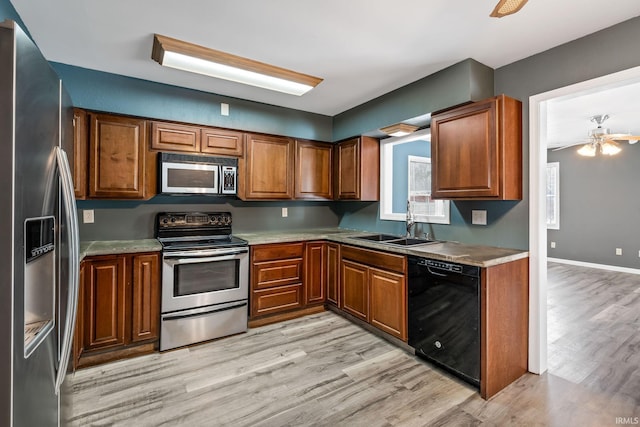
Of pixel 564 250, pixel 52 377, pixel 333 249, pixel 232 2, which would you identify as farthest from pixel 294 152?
pixel 564 250

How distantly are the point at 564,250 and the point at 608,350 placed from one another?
4.52 metres

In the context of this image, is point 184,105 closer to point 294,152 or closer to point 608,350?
point 294,152

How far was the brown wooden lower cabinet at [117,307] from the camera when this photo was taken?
7.73ft

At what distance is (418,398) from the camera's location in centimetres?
203

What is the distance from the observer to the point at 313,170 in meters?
3.92

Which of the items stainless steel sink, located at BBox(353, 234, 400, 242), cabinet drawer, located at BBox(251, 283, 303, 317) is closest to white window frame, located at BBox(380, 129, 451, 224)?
stainless steel sink, located at BBox(353, 234, 400, 242)

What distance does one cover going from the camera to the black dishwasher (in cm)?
208

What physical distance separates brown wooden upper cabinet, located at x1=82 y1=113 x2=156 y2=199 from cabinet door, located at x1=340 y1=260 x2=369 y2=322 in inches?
84.4

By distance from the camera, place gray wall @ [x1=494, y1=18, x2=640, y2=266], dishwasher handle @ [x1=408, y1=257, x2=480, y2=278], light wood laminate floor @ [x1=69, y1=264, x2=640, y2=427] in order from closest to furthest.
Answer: light wood laminate floor @ [x1=69, y1=264, x2=640, y2=427] → gray wall @ [x1=494, y1=18, x2=640, y2=266] → dishwasher handle @ [x1=408, y1=257, x2=480, y2=278]

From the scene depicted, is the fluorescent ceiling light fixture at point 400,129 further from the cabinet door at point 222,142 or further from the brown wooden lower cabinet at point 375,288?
the cabinet door at point 222,142

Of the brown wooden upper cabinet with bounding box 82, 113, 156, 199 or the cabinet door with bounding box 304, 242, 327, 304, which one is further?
the cabinet door with bounding box 304, 242, 327, 304

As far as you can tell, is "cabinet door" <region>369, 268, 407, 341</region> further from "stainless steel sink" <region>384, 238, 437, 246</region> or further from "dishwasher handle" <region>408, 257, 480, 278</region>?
"stainless steel sink" <region>384, 238, 437, 246</region>

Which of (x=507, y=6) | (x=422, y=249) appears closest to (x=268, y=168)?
(x=422, y=249)

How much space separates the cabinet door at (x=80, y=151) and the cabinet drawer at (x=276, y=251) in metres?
1.57
